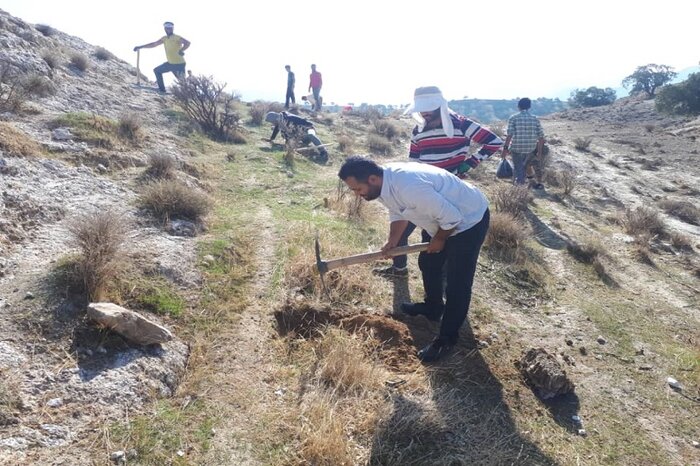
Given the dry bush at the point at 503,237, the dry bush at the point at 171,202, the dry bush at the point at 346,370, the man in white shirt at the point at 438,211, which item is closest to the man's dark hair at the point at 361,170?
the man in white shirt at the point at 438,211

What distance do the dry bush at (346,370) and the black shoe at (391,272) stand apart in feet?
4.86

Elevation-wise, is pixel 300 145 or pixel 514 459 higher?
pixel 300 145

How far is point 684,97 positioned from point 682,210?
17.6m

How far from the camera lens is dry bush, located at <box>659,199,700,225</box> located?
29.5 feet

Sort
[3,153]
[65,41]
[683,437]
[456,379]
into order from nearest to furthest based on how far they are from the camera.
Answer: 1. [683,437]
2. [456,379]
3. [3,153]
4. [65,41]

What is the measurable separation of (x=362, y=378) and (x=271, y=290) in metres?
1.43

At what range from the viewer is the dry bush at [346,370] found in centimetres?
276

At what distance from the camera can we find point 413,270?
4.67 m

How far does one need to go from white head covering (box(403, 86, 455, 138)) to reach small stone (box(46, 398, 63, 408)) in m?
3.34

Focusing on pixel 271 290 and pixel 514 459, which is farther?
pixel 271 290

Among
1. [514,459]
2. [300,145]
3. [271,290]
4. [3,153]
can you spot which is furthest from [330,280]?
[300,145]

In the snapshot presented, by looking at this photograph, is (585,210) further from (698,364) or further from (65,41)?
(65,41)

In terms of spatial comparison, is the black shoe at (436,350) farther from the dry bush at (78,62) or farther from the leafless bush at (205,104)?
the dry bush at (78,62)

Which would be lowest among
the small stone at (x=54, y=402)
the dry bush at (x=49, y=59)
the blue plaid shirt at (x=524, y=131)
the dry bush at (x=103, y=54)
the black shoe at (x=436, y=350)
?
the black shoe at (x=436, y=350)
